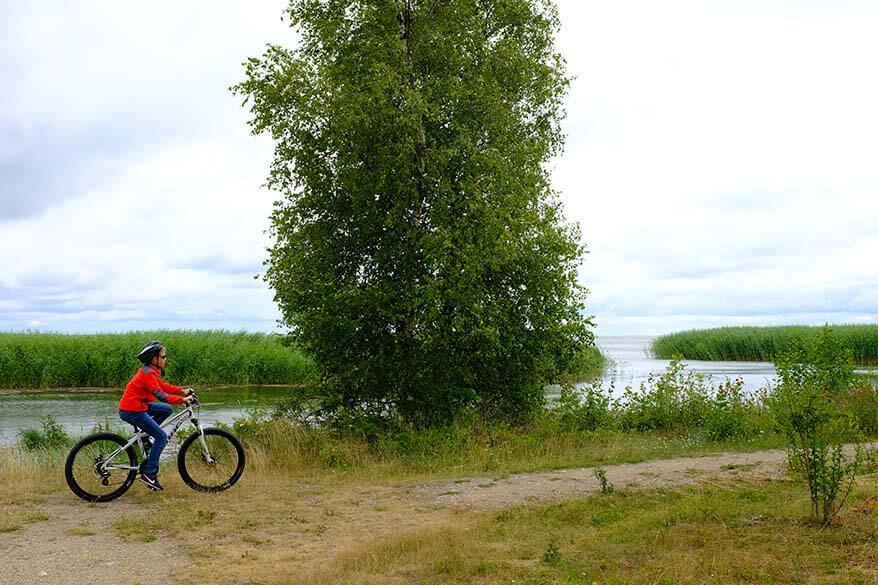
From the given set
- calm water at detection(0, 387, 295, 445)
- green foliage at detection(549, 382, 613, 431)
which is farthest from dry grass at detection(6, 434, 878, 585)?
calm water at detection(0, 387, 295, 445)

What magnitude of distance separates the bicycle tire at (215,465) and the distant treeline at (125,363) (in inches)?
902

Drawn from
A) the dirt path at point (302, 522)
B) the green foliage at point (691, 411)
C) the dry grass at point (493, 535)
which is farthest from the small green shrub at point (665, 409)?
the dry grass at point (493, 535)

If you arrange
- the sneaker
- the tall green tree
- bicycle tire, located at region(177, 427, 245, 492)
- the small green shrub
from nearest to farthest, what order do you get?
1. the sneaker
2. bicycle tire, located at region(177, 427, 245, 492)
3. the tall green tree
4. the small green shrub

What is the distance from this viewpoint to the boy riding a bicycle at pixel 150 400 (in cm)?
1152

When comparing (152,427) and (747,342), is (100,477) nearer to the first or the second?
(152,427)

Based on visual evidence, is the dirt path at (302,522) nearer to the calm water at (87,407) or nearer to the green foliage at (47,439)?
the green foliage at (47,439)

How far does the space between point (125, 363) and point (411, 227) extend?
76.8 feet

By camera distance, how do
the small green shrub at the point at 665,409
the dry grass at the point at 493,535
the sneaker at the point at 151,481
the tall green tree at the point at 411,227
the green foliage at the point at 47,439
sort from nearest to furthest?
1. the dry grass at the point at 493,535
2. the sneaker at the point at 151,481
3. the tall green tree at the point at 411,227
4. the small green shrub at the point at 665,409
5. the green foliage at the point at 47,439

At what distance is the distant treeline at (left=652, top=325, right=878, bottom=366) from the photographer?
48.2 metres

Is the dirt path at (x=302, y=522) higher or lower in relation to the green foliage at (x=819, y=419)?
lower

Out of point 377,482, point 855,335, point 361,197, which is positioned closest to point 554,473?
point 377,482

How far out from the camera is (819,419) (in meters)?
8.79

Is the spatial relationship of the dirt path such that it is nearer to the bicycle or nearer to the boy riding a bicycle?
the bicycle

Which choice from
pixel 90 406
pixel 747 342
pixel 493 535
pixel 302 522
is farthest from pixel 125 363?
pixel 747 342
